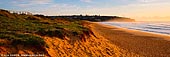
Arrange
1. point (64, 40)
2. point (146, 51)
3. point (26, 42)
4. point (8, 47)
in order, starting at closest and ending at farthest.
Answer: point (8, 47) → point (26, 42) → point (64, 40) → point (146, 51)

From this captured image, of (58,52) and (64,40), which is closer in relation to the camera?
(58,52)

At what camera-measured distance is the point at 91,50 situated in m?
15.4

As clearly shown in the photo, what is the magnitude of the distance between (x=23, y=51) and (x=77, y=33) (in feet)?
21.7

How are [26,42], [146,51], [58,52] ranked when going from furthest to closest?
[146,51] → [58,52] → [26,42]

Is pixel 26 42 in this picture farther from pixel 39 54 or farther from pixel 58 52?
pixel 58 52

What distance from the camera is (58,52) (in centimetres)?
1234

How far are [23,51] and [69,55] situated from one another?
2.76 metres

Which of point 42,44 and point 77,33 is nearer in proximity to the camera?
point 42,44

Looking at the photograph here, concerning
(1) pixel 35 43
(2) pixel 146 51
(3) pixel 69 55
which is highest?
(1) pixel 35 43

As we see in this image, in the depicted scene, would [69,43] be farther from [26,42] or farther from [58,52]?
[26,42]

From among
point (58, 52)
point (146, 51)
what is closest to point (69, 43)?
point (58, 52)

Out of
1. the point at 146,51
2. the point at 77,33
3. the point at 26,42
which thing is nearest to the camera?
the point at 26,42

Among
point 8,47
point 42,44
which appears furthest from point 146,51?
point 8,47

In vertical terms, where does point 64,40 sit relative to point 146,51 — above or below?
above
